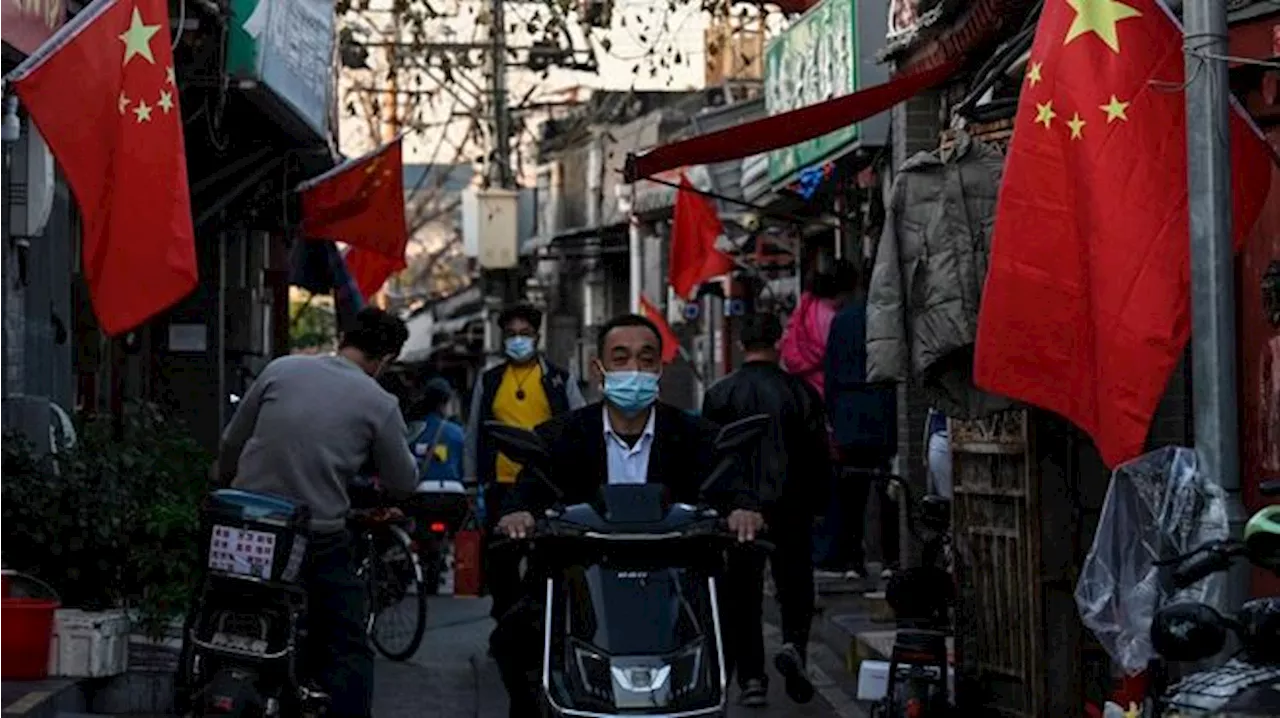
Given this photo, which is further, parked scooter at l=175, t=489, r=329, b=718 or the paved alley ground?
the paved alley ground

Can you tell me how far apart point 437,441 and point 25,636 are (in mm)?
9947

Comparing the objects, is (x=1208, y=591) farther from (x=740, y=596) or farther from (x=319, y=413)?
(x=740, y=596)

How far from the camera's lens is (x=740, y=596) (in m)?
12.5

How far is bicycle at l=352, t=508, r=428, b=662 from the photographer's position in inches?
614

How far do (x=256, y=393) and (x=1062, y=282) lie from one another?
3.19 metres

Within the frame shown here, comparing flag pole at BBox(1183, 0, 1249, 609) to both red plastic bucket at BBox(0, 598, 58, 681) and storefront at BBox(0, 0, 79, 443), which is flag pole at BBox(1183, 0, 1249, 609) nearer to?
red plastic bucket at BBox(0, 598, 58, 681)

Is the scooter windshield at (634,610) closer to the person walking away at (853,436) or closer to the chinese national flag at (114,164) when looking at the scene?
the chinese national flag at (114,164)

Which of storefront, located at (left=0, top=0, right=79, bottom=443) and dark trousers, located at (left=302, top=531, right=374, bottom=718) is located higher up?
storefront, located at (left=0, top=0, right=79, bottom=443)

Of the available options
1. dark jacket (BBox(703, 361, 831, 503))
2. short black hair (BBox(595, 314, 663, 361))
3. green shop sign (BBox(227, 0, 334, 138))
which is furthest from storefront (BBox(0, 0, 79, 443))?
short black hair (BBox(595, 314, 663, 361))

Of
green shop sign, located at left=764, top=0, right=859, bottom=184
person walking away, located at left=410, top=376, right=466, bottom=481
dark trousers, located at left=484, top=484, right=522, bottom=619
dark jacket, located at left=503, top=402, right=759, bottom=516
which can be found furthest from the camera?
person walking away, located at left=410, top=376, right=466, bottom=481

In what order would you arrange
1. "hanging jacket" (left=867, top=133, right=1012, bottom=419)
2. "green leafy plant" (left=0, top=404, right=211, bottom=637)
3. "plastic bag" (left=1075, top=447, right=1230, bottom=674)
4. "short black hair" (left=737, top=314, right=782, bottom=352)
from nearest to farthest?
"plastic bag" (left=1075, top=447, right=1230, bottom=674), "hanging jacket" (left=867, top=133, right=1012, bottom=419), "green leafy plant" (left=0, top=404, right=211, bottom=637), "short black hair" (left=737, top=314, right=782, bottom=352)

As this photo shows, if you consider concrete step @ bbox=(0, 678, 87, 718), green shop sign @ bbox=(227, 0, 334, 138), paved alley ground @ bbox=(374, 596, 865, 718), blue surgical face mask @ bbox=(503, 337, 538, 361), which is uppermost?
green shop sign @ bbox=(227, 0, 334, 138)

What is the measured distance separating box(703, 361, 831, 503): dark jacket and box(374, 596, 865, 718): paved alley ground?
3.56 ft

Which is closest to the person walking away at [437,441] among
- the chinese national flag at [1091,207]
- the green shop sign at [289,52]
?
the green shop sign at [289,52]
